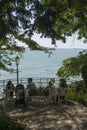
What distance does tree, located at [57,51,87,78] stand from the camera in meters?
25.2

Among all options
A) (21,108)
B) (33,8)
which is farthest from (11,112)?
(33,8)

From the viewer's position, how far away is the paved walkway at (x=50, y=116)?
13.1 meters

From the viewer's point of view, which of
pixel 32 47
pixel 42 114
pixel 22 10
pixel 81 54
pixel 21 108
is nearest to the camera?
pixel 22 10

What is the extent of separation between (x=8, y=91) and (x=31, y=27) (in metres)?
7.88

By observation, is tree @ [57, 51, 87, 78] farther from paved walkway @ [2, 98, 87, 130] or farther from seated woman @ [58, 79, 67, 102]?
paved walkway @ [2, 98, 87, 130]

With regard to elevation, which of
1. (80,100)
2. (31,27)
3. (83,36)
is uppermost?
(83,36)

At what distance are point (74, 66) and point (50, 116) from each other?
11304 millimetres

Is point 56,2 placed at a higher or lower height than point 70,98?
higher

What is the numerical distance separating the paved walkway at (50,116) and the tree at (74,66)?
6.97m

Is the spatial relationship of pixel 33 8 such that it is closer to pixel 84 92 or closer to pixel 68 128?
pixel 68 128

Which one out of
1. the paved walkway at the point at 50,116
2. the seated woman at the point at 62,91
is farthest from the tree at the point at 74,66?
the paved walkway at the point at 50,116

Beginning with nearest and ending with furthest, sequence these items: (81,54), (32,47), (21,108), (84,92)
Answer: (21,108) < (32,47) < (84,92) < (81,54)

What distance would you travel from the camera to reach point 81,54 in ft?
91.4

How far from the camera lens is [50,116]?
49.4 ft
